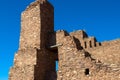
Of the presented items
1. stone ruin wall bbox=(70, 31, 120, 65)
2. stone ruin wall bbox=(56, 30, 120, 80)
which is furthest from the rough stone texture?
stone ruin wall bbox=(70, 31, 120, 65)

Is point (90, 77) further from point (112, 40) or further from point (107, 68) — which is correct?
point (112, 40)

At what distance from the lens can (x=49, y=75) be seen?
16422 millimetres

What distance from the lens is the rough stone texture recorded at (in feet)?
46.7

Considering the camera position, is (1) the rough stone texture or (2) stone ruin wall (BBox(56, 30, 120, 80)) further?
(1) the rough stone texture

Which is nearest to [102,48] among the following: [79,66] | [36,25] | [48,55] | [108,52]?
[108,52]

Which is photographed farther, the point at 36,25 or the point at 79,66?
the point at 36,25

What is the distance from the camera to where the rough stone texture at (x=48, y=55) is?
46.7 feet

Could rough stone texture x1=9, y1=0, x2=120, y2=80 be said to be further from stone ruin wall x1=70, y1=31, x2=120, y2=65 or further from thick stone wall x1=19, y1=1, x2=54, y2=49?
stone ruin wall x1=70, y1=31, x2=120, y2=65

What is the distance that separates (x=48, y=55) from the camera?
16984 mm

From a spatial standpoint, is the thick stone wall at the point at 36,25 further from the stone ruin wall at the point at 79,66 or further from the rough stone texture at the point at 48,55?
the stone ruin wall at the point at 79,66

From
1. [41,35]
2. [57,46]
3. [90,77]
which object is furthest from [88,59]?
Result: [41,35]

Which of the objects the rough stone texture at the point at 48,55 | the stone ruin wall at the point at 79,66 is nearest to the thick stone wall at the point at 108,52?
the rough stone texture at the point at 48,55

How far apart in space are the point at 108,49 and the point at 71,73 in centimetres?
1439

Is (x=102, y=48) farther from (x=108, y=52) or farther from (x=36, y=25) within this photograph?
(x=36, y=25)
